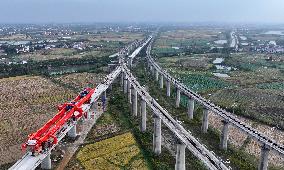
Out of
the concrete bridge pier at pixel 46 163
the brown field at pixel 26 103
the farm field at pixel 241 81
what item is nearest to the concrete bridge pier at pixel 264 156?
the farm field at pixel 241 81

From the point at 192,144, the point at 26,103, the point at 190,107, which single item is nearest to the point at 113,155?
the point at 192,144

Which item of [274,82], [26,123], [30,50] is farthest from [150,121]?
[30,50]

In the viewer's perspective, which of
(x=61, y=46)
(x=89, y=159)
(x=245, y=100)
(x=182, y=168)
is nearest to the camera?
(x=182, y=168)

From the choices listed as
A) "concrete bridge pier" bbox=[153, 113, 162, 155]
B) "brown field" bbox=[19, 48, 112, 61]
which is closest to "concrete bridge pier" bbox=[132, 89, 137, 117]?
"concrete bridge pier" bbox=[153, 113, 162, 155]

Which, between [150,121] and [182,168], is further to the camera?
[150,121]

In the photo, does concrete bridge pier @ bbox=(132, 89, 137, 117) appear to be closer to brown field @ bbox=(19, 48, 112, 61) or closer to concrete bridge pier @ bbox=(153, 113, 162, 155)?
concrete bridge pier @ bbox=(153, 113, 162, 155)

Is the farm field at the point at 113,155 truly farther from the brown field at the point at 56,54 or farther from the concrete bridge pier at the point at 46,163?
the brown field at the point at 56,54

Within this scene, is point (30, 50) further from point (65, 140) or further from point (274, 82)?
point (65, 140)

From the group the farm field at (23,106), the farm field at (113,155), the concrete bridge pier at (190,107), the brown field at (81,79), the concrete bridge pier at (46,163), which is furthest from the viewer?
the brown field at (81,79)
